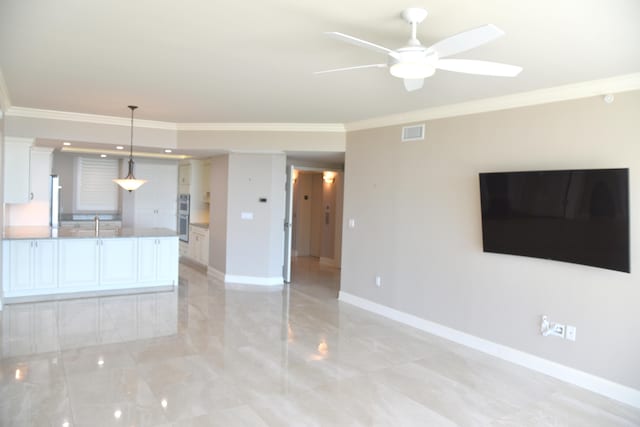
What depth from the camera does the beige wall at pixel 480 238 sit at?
348 cm

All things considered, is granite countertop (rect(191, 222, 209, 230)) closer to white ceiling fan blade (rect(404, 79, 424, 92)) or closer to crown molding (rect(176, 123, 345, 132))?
crown molding (rect(176, 123, 345, 132))

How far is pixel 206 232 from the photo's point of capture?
8281mm

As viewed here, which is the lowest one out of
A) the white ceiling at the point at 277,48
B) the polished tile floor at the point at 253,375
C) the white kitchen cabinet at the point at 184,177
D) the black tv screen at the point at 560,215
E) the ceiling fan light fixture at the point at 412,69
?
the polished tile floor at the point at 253,375

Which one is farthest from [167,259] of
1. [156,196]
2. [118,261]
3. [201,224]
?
[156,196]

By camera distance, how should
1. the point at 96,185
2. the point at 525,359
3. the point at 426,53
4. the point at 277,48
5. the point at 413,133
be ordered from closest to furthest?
the point at 426,53 → the point at 277,48 → the point at 525,359 → the point at 413,133 → the point at 96,185

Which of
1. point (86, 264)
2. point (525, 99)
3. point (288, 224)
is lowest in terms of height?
point (86, 264)

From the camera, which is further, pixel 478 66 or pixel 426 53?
pixel 478 66

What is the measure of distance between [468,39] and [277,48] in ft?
4.84

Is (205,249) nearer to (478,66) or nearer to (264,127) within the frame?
(264,127)

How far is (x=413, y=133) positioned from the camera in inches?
206

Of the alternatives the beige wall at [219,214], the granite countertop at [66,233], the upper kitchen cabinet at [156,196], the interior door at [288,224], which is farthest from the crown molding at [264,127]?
the upper kitchen cabinet at [156,196]

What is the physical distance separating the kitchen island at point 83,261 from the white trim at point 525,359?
10.8ft

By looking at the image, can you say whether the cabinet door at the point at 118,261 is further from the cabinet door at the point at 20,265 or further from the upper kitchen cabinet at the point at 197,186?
the upper kitchen cabinet at the point at 197,186

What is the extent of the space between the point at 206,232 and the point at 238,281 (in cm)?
153
